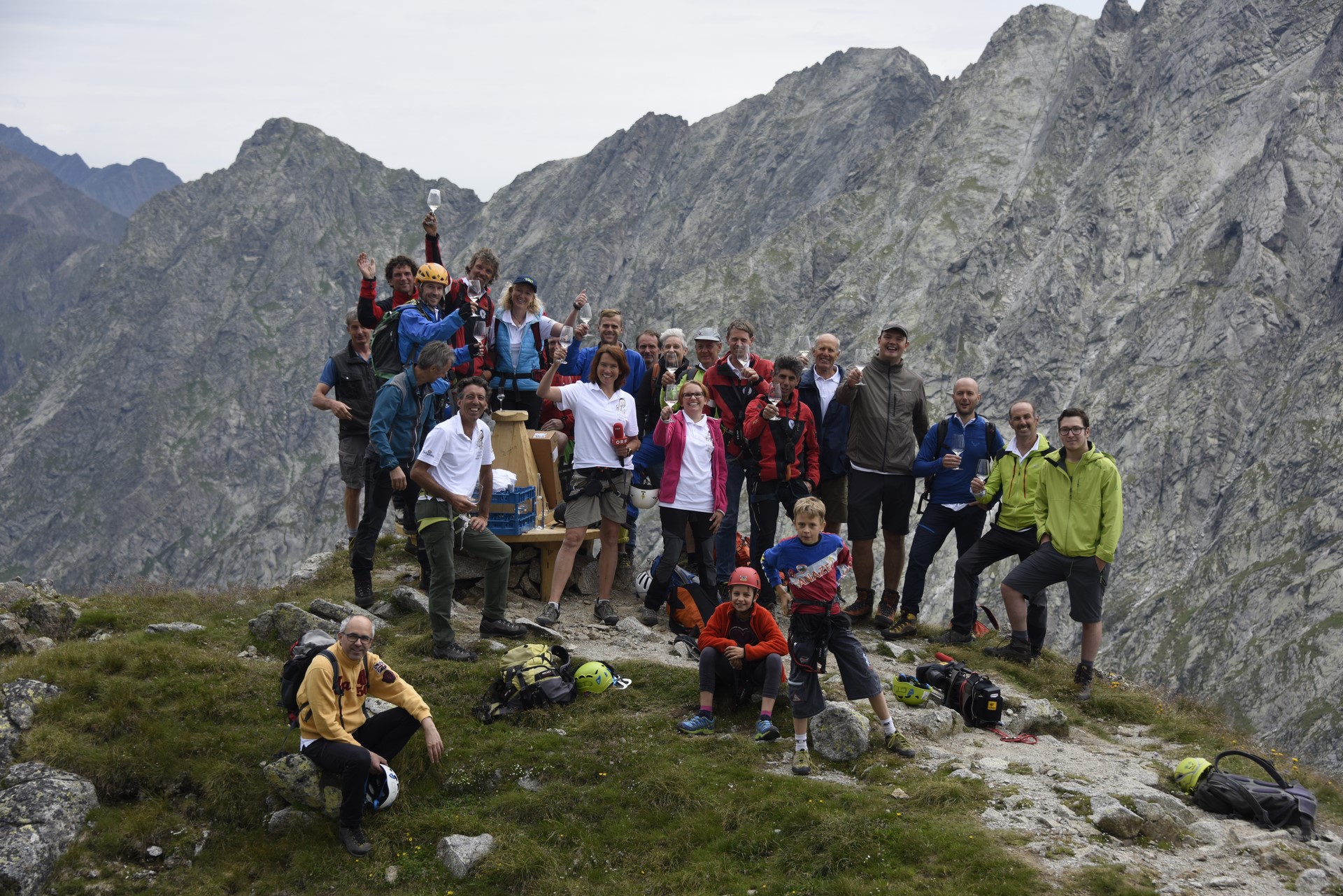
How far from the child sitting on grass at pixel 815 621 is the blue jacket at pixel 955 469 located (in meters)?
4.62

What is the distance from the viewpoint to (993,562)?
14000 mm

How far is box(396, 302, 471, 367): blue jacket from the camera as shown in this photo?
529 inches

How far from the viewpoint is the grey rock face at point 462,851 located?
344 inches

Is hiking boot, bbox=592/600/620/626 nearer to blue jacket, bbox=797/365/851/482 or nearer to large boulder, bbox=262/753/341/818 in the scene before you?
blue jacket, bbox=797/365/851/482

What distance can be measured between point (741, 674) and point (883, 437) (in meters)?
5.09

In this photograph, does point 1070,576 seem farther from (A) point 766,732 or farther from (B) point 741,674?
(A) point 766,732

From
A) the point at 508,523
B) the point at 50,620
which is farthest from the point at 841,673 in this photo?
the point at 50,620

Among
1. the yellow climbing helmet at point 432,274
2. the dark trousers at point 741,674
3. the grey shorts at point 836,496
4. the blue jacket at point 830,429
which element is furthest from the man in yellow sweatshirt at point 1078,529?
the yellow climbing helmet at point 432,274

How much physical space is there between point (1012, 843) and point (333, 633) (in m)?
9.00

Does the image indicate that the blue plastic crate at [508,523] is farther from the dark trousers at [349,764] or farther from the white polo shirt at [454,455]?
the dark trousers at [349,764]

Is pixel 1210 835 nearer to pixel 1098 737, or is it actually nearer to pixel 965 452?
pixel 1098 737

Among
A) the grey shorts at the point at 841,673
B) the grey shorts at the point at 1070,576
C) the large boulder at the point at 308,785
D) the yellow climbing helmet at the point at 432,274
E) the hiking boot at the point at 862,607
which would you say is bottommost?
the large boulder at the point at 308,785

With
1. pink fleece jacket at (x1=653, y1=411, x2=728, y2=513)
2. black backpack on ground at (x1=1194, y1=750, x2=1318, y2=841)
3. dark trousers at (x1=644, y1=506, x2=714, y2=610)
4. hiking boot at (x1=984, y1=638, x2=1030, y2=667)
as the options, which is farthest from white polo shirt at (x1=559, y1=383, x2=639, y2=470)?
black backpack on ground at (x1=1194, y1=750, x2=1318, y2=841)

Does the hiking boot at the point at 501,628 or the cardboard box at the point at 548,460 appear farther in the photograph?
the cardboard box at the point at 548,460
